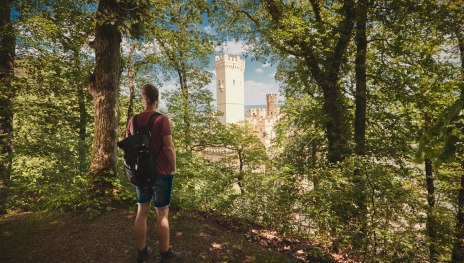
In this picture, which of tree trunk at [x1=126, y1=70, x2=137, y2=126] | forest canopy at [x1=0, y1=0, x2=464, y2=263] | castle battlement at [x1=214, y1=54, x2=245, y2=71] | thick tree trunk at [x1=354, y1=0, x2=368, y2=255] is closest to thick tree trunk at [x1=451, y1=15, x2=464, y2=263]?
forest canopy at [x1=0, y1=0, x2=464, y2=263]

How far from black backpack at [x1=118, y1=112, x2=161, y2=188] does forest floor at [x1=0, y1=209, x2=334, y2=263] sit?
1206mm

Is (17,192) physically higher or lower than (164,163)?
lower

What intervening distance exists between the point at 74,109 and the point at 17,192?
7.42 meters

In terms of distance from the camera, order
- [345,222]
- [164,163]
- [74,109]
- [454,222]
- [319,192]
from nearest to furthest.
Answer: [164,163]
[345,222]
[319,192]
[454,222]
[74,109]

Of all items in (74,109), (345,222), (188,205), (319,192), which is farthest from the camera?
(74,109)

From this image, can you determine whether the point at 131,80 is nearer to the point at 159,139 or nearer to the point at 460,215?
the point at 159,139

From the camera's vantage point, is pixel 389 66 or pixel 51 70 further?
pixel 51 70

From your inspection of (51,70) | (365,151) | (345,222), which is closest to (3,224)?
(345,222)

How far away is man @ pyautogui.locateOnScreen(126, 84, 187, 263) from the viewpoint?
10.3ft

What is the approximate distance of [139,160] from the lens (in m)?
3.05

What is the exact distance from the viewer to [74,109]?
488 inches

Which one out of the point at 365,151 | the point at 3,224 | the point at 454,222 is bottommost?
the point at 454,222

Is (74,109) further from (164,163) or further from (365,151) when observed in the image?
(365,151)

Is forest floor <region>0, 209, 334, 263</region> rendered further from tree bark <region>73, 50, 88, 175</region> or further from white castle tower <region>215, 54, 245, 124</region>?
white castle tower <region>215, 54, 245, 124</region>
